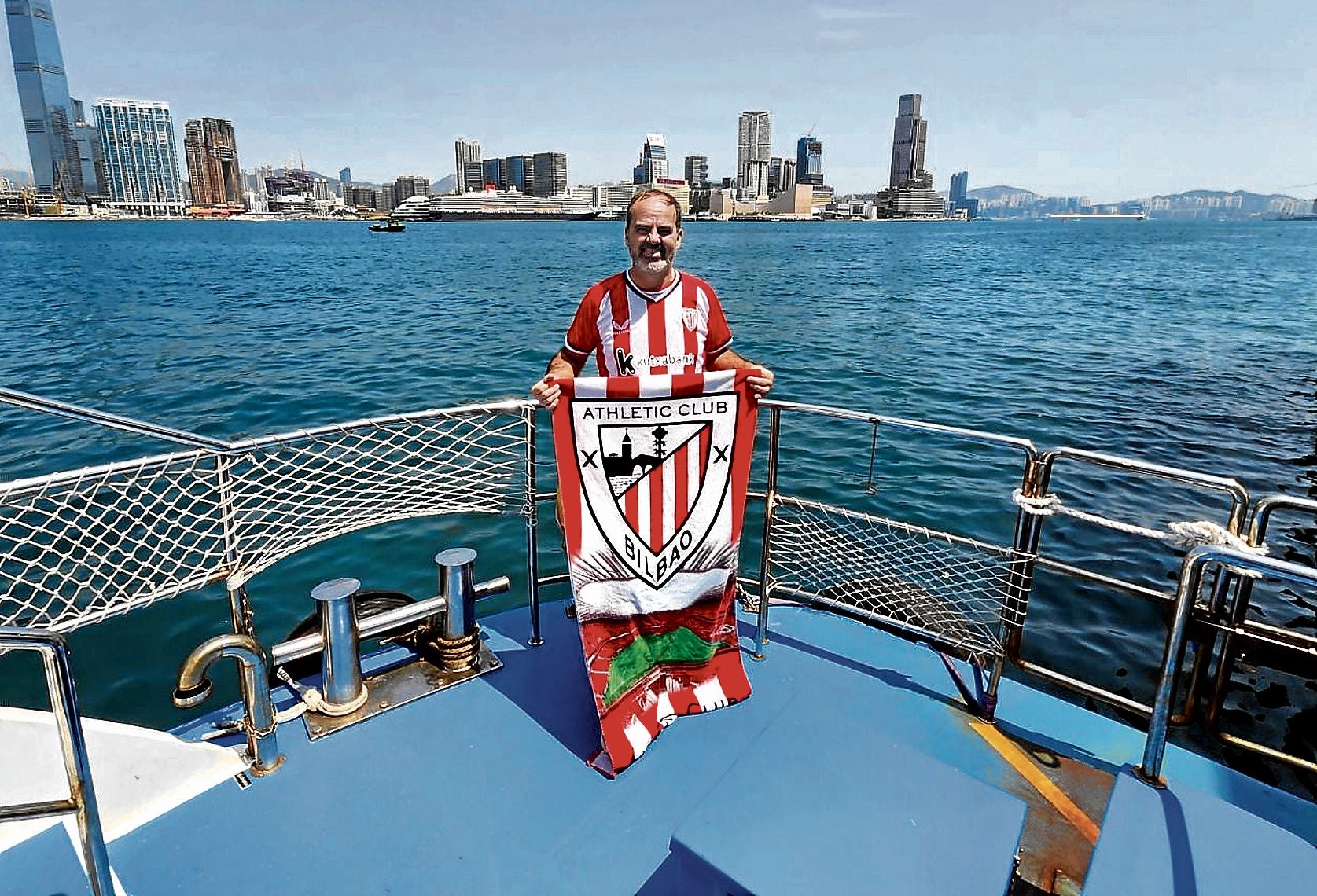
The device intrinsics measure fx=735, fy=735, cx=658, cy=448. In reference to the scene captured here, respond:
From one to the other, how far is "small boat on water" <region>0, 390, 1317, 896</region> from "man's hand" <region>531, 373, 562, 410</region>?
58cm

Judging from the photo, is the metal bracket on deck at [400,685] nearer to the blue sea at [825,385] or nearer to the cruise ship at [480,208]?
the blue sea at [825,385]

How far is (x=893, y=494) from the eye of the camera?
1058 centimetres

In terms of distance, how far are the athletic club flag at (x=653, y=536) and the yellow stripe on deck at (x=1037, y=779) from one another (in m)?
1.19

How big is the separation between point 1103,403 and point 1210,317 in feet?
59.4

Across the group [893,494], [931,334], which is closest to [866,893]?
[893,494]

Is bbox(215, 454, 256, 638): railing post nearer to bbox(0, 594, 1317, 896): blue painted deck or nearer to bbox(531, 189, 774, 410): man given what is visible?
bbox(0, 594, 1317, 896): blue painted deck

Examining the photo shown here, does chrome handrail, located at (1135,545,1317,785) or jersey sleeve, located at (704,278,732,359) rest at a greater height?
jersey sleeve, located at (704,278,732,359)

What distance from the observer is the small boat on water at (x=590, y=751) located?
7.10ft

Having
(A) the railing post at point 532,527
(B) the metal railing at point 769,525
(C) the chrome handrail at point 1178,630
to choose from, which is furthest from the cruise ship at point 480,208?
(C) the chrome handrail at point 1178,630

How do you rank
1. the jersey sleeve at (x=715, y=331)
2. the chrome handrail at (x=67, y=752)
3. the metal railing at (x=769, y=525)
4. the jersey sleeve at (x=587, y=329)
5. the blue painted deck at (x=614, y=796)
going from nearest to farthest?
the chrome handrail at (x=67, y=752) → the blue painted deck at (x=614, y=796) → the metal railing at (x=769, y=525) → the jersey sleeve at (x=587, y=329) → the jersey sleeve at (x=715, y=331)

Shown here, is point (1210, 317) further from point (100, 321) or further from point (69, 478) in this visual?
point (100, 321)

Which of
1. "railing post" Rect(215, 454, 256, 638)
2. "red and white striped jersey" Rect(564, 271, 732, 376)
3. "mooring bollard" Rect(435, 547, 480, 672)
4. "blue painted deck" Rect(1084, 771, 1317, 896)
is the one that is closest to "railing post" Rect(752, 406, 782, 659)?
"red and white striped jersey" Rect(564, 271, 732, 376)

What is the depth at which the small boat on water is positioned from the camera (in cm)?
216

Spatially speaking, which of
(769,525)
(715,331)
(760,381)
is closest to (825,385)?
(769,525)
